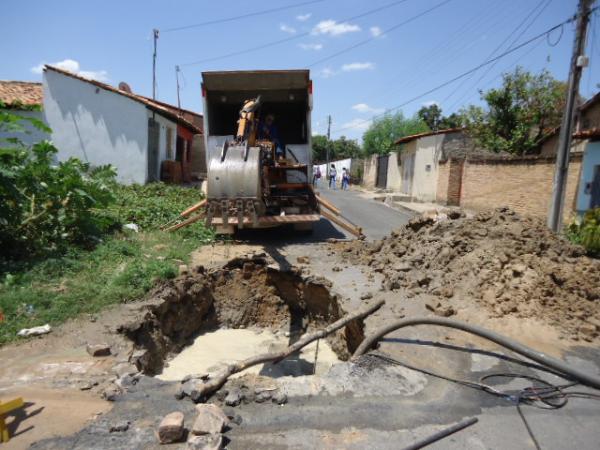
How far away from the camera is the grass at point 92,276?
461 cm

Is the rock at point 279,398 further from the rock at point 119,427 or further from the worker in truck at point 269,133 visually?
the worker in truck at point 269,133

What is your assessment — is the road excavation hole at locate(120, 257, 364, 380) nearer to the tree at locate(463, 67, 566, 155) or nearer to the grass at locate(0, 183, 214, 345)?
the grass at locate(0, 183, 214, 345)

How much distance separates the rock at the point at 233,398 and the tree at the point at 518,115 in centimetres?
1621

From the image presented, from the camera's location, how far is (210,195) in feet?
22.2

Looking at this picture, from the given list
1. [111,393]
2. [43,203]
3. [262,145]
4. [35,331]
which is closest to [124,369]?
[111,393]

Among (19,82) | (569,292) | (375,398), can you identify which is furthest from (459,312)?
(19,82)

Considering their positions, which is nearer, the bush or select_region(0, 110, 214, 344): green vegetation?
select_region(0, 110, 214, 344): green vegetation

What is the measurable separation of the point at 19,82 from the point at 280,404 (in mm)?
18447

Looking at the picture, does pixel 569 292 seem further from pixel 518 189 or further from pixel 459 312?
pixel 518 189

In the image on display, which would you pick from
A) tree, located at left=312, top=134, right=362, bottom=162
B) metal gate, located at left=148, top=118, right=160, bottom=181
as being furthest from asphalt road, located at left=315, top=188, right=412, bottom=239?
tree, located at left=312, top=134, right=362, bottom=162

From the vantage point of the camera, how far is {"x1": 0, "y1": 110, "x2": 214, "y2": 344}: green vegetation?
15.8 ft

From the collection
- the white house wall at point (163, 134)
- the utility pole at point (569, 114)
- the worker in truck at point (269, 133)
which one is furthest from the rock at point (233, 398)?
the white house wall at point (163, 134)

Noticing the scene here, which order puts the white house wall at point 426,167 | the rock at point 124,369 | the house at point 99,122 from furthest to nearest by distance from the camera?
the white house wall at point 426,167, the house at point 99,122, the rock at point 124,369

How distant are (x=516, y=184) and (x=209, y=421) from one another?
1336 centimetres
